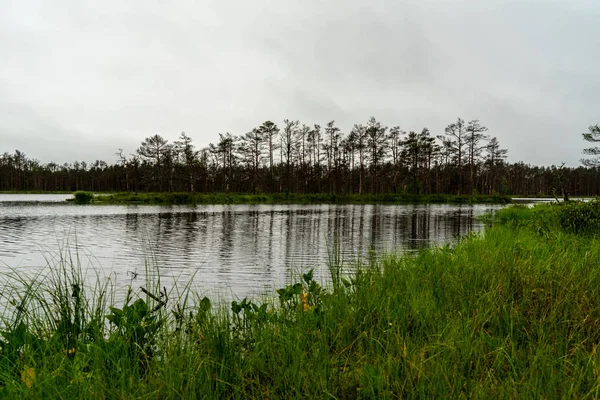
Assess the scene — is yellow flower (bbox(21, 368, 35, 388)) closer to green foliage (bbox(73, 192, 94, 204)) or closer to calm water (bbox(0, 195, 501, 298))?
calm water (bbox(0, 195, 501, 298))

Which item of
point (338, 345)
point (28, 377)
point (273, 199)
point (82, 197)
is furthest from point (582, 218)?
point (82, 197)

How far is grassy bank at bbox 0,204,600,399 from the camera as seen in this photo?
8.92ft

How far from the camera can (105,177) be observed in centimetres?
12725

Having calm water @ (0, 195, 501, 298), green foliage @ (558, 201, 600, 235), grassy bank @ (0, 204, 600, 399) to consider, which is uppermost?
green foliage @ (558, 201, 600, 235)

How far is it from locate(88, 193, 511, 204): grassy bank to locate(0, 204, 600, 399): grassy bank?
56534 millimetres

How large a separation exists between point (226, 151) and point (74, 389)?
84.3m

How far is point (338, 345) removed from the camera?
152 inches

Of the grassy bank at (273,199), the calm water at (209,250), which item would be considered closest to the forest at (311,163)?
the grassy bank at (273,199)

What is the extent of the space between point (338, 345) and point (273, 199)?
61573 mm

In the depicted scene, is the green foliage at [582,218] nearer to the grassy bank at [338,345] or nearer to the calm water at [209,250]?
the calm water at [209,250]

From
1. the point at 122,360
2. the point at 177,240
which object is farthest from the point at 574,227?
the point at 177,240

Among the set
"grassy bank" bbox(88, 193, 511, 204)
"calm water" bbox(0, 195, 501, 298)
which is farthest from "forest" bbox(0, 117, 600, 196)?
"calm water" bbox(0, 195, 501, 298)

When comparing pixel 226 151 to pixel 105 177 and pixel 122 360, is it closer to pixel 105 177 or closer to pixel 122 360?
pixel 105 177

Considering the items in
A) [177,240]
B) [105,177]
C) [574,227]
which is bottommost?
[177,240]
